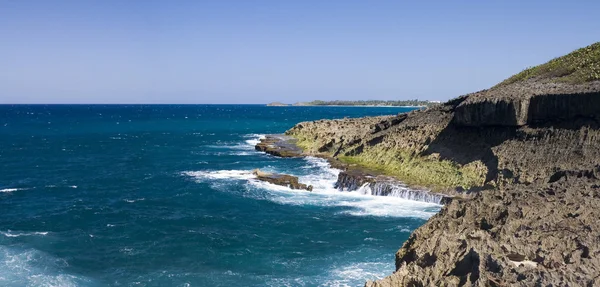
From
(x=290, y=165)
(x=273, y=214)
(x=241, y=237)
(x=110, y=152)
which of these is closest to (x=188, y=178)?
(x=290, y=165)

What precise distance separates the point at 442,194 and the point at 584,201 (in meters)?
25.9

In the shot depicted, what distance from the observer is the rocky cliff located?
15.6 m

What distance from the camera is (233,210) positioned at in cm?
4500

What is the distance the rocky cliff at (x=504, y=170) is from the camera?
51.2 feet

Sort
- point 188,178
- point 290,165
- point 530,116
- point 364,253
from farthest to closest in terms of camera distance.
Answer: point 290,165, point 188,178, point 530,116, point 364,253

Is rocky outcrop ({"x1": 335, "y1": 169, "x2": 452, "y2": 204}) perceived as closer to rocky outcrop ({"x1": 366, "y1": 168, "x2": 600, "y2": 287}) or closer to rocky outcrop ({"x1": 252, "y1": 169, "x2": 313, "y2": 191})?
rocky outcrop ({"x1": 252, "y1": 169, "x2": 313, "y2": 191})

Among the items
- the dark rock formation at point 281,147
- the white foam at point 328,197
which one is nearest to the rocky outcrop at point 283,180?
the white foam at point 328,197

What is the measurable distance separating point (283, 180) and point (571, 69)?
37355 millimetres

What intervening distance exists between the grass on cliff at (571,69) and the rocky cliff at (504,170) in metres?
0.23

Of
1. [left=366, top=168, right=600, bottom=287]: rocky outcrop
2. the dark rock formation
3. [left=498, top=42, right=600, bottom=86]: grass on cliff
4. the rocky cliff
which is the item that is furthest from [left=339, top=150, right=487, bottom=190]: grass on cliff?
[left=366, top=168, right=600, bottom=287]: rocky outcrop

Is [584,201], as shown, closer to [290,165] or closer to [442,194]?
[442,194]

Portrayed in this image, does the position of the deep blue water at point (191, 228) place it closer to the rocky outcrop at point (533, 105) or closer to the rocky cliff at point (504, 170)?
the rocky cliff at point (504, 170)

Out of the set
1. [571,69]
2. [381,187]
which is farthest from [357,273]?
[571,69]

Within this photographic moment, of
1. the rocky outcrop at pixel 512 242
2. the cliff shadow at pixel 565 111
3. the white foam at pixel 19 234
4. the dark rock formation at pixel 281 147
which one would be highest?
the cliff shadow at pixel 565 111
